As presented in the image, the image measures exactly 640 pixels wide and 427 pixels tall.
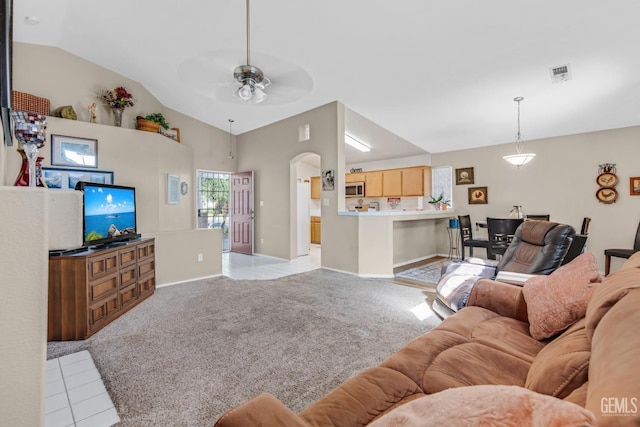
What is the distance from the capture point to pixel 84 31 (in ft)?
12.4

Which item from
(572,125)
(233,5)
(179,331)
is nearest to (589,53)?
(572,125)

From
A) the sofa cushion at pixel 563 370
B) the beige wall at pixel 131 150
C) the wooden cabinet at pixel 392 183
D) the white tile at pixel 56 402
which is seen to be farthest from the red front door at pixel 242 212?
the sofa cushion at pixel 563 370

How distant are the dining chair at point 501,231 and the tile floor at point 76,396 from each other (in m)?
4.90

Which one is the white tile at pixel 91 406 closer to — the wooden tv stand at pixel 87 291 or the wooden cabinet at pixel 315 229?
the wooden tv stand at pixel 87 291

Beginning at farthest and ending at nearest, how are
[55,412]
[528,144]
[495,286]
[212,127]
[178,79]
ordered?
1. [212,127]
2. [528,144]
3. [178,79]
4. [495,286]
5. [55,412]

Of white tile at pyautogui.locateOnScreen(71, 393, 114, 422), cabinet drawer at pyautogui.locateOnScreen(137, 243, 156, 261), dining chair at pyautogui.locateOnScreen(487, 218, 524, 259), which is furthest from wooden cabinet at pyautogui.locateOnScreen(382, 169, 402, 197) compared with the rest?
white tile at pyautogui.locateOnScreen(71, 393, 114, 422)

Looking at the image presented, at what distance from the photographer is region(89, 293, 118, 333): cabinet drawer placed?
2691 millimetres

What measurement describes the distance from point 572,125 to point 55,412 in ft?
24.1

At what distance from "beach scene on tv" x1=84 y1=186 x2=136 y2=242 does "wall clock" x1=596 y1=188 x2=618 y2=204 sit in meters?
7.44

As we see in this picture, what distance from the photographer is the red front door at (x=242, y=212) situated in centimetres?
693

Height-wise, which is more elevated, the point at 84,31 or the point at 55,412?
the point at 84,31

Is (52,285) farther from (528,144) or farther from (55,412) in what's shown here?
(528,144)

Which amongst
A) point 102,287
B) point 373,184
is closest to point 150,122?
point 102,287

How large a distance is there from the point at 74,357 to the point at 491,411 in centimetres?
300
